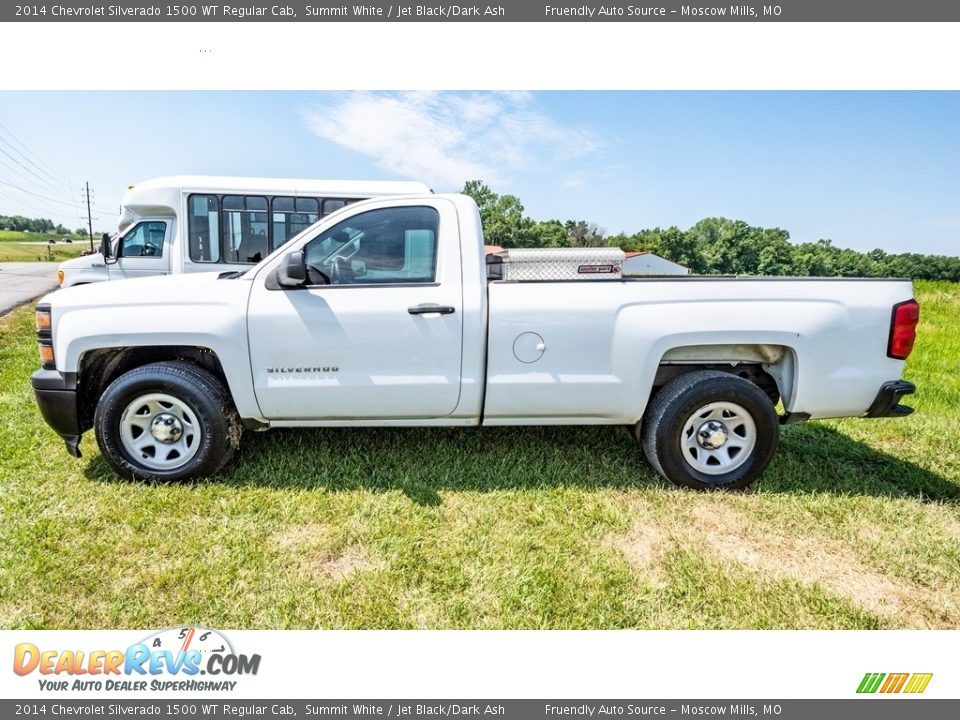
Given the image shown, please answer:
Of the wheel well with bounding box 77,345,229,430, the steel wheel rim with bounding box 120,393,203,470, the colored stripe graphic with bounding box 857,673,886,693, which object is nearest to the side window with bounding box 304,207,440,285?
the wheel well with bounding box 77,345,229,430

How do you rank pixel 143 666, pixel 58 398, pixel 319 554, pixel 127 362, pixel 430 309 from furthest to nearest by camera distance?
pixel 127 362 < pixel 58 398 < pixel 430 309 < pixel 319 554 < pixel 143 666

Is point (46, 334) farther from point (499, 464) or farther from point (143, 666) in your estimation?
point (499, 464)

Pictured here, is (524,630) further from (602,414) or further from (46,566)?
(46,566)

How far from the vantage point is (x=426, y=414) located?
338 centimetres

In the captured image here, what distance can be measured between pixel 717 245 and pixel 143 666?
93637mm

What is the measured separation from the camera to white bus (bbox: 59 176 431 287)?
927 centimetres

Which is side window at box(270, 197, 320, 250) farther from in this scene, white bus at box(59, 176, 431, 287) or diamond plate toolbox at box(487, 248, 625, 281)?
diamond plate toolbox at box(487, 248, 625, 281)

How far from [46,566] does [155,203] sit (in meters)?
8.58

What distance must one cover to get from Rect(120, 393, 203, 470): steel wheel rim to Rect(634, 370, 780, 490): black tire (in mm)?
3020

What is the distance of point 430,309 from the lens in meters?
3.16

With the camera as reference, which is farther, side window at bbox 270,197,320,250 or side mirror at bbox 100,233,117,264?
side mirror at bbox 100,233,117,264

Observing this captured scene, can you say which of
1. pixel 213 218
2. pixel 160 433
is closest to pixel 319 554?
pixel 160 433

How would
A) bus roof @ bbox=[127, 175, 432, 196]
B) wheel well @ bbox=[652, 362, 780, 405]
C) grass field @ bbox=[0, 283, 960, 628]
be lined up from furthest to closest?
bus roof @ bbox=[127, 175, 432, 196], wheel well @ bbox=[652, 362, 780, 405], grass field @ bbox=[0, 283, 960, 628]

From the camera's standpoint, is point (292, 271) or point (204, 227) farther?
point (204, 227)
